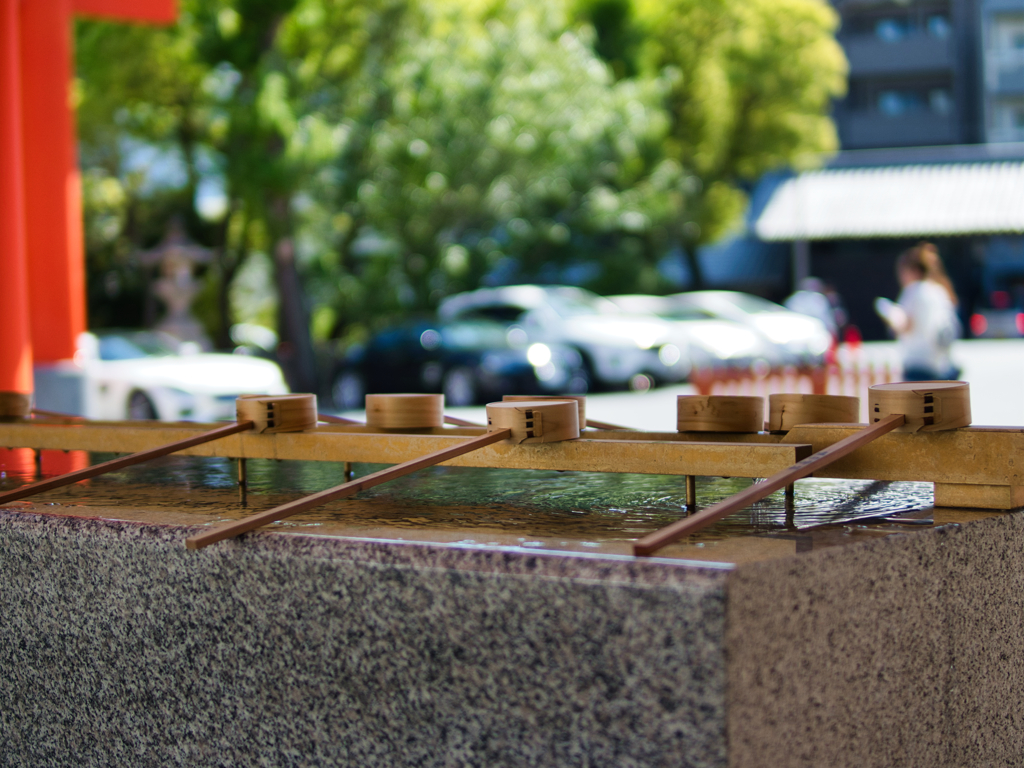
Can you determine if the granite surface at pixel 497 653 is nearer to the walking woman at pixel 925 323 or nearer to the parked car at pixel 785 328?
the walking woman at pixel 925 323

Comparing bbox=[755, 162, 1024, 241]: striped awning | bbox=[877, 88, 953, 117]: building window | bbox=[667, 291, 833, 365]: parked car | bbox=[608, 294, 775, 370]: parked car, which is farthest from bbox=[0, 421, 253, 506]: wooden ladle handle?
bbox=[877, 88, 953, 117]: building window

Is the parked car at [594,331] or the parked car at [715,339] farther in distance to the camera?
the parked car at [715,339]

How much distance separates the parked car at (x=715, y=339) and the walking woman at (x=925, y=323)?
8.76m

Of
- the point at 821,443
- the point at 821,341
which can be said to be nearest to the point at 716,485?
the point at 821,443

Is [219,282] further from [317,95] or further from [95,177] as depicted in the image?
[317,95]

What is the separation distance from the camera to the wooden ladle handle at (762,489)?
1361mm

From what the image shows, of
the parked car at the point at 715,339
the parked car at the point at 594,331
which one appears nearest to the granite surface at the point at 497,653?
the parked car at the point at 594,331

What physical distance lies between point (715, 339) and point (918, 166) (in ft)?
61.9

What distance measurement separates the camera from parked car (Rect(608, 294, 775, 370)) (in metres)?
17.3

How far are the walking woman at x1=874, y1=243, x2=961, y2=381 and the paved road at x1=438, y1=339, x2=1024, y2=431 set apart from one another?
0.66 metres

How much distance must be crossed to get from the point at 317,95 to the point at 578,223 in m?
8.95

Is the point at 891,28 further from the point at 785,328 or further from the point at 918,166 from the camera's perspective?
the point at 785,328

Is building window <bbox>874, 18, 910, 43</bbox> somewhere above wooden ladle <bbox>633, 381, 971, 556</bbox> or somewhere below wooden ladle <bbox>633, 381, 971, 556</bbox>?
above

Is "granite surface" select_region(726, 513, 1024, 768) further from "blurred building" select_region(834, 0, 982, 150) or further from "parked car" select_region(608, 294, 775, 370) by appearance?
"blurred building" select_region(834, 0, 982, 150)
